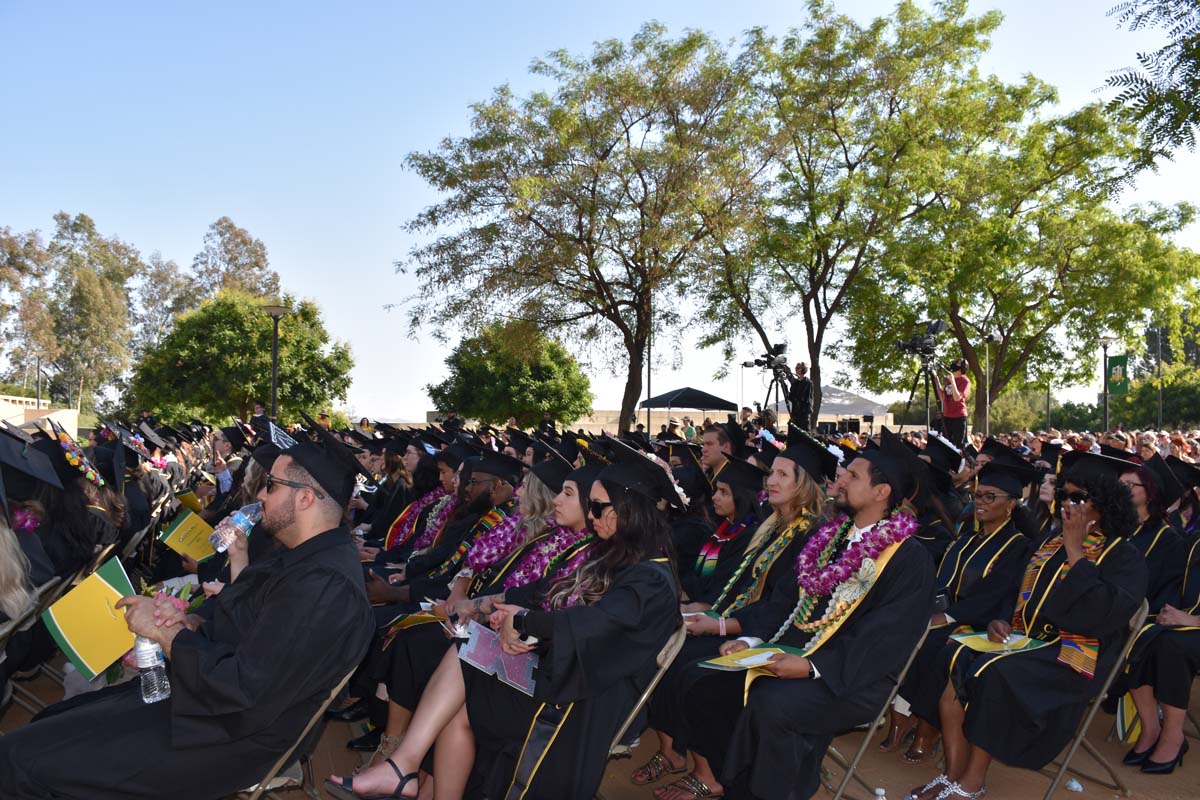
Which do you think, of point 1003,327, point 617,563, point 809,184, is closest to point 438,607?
point 617,563

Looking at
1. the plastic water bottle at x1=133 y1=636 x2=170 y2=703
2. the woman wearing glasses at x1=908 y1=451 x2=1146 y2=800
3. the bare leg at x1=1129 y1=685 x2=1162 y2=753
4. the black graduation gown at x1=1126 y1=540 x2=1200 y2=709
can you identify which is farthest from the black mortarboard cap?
the plastic water bottle at x1=133 y1=636 x2=170 y2=703

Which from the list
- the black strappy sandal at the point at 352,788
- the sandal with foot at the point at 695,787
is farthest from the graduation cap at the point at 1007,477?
the black strappy sandal at the point at 352,788

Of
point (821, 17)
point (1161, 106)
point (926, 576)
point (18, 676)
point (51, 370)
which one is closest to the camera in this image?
point (926, 576)

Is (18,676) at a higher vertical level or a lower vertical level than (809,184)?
lower

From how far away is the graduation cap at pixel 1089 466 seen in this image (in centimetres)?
483

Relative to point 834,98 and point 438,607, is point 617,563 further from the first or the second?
point 834,98

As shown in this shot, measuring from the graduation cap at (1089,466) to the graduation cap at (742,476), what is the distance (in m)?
1.75

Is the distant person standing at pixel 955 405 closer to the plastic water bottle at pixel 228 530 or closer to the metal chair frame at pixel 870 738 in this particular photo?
the metal chair frame at pixel 870 738

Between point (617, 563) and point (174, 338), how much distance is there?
102 ft

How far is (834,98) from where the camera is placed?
22.5m

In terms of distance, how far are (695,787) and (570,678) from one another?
1335 millimetres

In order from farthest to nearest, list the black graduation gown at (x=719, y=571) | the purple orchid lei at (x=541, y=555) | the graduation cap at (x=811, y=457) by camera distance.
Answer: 1. the black graduation gown at (x=719, y=571)
2. the graduation cap at (x=811, y=457)
3. the purple orchid lei at (x=541, y=555)

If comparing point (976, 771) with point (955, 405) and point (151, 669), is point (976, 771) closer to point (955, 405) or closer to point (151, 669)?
point (151, 669)

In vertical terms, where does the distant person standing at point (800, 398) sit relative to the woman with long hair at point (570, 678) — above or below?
above
